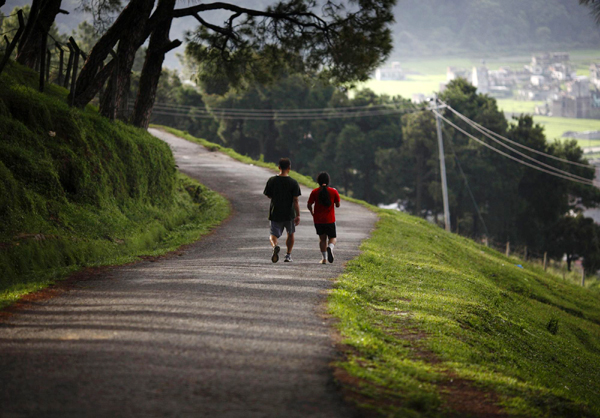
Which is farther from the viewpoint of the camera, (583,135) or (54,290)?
(583,135)

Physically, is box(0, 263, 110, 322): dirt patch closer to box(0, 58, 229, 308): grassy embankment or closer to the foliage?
box(0, 58, 229, 308): grassy embankment

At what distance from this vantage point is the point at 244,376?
5.12 m

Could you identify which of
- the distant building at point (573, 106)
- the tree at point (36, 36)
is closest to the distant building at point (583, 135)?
the distant building at point (573, 106)

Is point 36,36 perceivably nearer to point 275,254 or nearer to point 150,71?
point 150,71

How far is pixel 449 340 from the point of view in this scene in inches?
303

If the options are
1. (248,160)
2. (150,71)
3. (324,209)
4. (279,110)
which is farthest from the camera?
(279,110)

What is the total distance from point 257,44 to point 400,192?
44196 millimetres

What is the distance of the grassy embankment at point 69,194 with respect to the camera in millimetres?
10430

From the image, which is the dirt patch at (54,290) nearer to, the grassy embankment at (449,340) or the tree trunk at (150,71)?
the grassy embankment at (449,340)

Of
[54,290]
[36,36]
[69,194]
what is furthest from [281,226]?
[36,36]

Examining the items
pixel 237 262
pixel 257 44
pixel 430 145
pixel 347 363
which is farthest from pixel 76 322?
pixel 430 145

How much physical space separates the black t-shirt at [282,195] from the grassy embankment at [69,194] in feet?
9.86

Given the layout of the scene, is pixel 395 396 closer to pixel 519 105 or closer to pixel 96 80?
pixel 96 80

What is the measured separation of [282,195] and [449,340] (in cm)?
416
